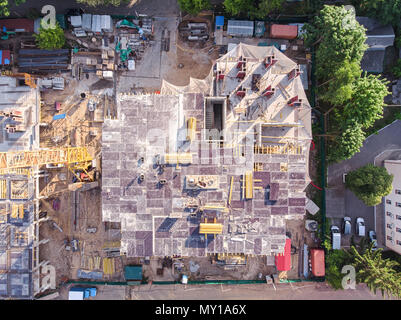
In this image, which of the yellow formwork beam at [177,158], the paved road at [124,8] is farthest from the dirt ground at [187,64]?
the yellow formwork beam at [177,158]

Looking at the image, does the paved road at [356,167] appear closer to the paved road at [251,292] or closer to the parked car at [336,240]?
the parked car at [336,240]

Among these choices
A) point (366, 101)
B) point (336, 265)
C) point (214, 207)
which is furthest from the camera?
point (336, 265)

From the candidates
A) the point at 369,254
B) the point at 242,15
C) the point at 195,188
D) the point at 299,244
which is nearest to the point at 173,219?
the point at 195,188

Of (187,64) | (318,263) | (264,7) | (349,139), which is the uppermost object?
(264,7)

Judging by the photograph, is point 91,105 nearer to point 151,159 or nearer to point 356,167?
point 151,159

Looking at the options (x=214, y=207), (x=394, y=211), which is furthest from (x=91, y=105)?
(x=394, y=211)

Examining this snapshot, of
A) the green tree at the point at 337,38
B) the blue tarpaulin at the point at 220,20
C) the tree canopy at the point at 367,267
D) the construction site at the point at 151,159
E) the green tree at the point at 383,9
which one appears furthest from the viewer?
the blue tarpaulin at the point at 220,20
